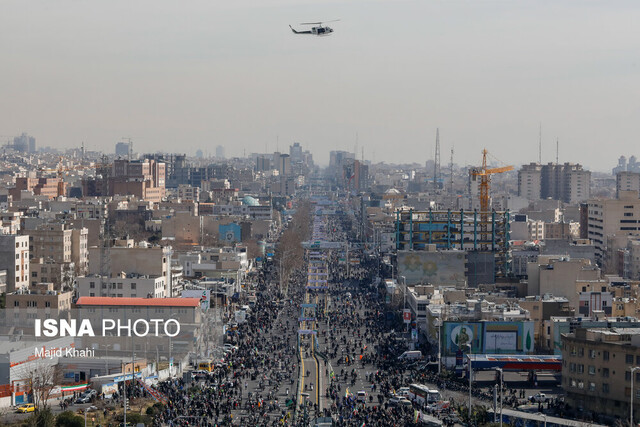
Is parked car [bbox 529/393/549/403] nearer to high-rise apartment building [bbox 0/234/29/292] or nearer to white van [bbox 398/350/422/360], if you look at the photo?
white van [bbox 398/350/422/360]

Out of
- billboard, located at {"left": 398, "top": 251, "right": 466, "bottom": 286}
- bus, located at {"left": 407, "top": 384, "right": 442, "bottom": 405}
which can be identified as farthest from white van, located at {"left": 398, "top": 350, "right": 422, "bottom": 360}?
billboard, located at {"left": 398, "top": 251, "right": 466, "bottom": 286}

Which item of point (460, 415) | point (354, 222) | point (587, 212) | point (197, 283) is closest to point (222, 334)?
point (197, 283)

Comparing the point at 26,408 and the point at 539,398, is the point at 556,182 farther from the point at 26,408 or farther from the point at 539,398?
the point at 26,408

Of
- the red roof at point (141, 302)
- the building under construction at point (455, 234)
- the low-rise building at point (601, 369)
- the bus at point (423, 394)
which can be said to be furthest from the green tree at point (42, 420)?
the building under construction at point (455, 234)

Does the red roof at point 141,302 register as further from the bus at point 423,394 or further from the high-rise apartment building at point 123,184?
the high-rise apartment building at point 123,184

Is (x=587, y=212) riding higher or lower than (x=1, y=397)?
higher

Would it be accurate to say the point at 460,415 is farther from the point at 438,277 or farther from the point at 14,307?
the point at 438,277
